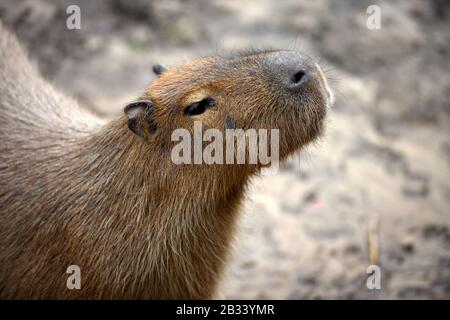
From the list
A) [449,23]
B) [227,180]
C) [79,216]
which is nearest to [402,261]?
[227,180]

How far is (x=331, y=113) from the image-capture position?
630 centimetres

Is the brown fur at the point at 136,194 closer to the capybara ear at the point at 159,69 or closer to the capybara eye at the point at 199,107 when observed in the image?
the capybara eye at the point at 199,107

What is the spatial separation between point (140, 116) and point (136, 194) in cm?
48

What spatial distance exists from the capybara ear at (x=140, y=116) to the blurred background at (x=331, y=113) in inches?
42.5

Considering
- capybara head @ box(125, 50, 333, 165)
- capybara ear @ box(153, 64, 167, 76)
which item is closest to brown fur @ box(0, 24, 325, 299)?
capybara head @ box(125, 50, 333, 165)

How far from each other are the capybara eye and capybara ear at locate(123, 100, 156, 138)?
22cm

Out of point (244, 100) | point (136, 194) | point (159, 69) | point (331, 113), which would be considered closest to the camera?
point (244, 100)

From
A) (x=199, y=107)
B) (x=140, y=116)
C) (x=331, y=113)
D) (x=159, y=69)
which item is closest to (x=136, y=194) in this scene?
(x=140, y=116)

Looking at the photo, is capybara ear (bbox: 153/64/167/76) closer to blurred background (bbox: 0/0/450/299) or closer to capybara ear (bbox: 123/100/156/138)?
capybara ear (bbox: 123/100/156/138)

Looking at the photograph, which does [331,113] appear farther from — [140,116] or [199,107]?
[140,116]

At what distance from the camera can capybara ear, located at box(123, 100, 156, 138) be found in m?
3.75
